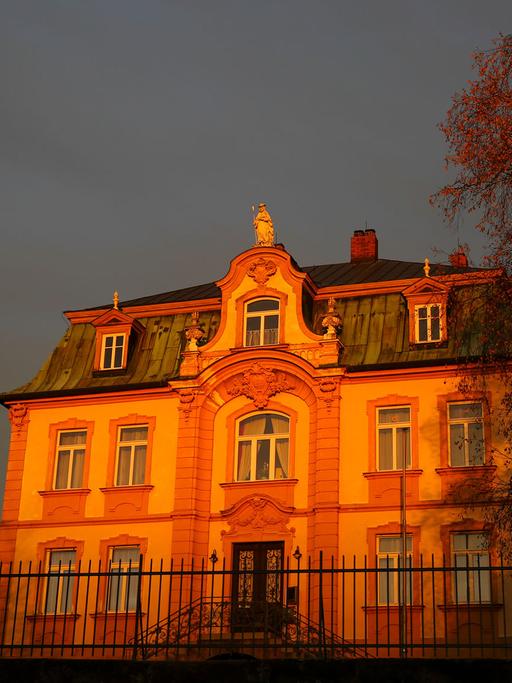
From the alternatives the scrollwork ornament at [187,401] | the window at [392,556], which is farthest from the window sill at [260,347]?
the window at [392,556]

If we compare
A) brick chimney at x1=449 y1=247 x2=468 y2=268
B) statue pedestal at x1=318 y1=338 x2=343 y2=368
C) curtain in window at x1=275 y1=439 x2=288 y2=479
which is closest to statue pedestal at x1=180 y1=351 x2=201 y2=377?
curtain in window at x1=275 y1=439 x2=288 y2=479

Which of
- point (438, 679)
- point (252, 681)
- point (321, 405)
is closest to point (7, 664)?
point (252, 681)

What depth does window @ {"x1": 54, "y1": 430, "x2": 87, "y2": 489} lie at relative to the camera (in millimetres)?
35438

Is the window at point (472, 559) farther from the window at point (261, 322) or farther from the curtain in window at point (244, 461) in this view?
the window at point (261, 322)

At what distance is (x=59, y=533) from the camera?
1368 inches

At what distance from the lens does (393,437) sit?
32.8 metres

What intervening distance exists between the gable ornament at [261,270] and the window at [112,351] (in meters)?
5.08

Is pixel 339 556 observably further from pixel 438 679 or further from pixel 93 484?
pixel 438 679

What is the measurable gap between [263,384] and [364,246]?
1029 cm

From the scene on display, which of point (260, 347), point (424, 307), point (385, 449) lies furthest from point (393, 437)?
point (260, 347)

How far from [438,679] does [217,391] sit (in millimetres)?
19540

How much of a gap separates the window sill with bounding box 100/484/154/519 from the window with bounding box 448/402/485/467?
912cm

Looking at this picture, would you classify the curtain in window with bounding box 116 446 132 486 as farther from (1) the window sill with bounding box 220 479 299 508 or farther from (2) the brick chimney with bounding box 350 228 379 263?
(2) the brick chimney with bounding box 350 228 379 263

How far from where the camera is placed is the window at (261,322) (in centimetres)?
A: 3494
